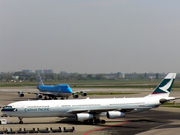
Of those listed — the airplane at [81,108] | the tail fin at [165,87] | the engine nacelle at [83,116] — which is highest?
the tail fin at [165,87]

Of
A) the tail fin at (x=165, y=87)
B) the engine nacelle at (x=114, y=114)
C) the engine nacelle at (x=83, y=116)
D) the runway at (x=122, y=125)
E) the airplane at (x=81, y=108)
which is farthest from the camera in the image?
the tail fin at (x=165, y=87)

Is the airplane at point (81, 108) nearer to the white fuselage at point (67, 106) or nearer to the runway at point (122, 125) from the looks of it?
the white fuselage at point (67, 106)

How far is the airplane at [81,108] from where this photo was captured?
47.0 meters

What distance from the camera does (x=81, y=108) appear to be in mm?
48469

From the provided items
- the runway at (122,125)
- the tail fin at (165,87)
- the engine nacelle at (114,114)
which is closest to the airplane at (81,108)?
the engine nacelle at (114,114)

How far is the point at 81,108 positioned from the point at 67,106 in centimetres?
203

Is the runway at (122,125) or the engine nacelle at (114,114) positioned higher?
the engine nacelle at (114,114)

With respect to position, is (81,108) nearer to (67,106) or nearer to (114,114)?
(67,106)

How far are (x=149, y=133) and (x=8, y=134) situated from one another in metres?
16.5

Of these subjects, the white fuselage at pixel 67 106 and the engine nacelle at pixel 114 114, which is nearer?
the engine nacelle at pixel 114 114

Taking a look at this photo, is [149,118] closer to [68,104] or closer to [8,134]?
[68,104]

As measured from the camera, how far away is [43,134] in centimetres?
3956

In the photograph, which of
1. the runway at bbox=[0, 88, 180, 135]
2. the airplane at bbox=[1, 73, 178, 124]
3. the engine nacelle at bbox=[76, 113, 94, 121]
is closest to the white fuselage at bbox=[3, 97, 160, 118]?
the airplane at bbox=[1, 73, 178, 124]

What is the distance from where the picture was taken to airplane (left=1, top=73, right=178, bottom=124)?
47000 millimetres
